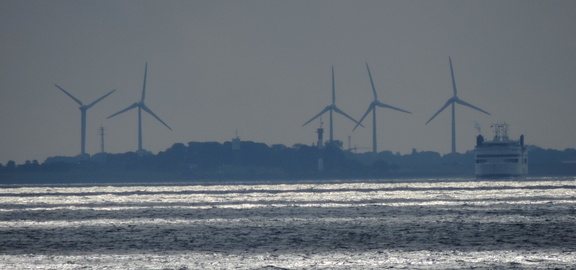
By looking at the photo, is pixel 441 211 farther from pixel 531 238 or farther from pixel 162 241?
pixel 162 241

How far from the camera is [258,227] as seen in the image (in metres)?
63.2

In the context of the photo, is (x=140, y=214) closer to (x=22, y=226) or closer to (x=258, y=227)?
(x=22, y=226)

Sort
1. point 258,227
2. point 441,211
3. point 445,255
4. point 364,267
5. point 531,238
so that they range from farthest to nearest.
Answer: point 441,211, point 258,227, point 531,238, point 445,255, point 364,267

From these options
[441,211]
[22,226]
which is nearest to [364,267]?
[22,226]

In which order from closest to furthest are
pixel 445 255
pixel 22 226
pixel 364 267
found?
pixel 364 267 < pixel 445 255 < pixel 22 226

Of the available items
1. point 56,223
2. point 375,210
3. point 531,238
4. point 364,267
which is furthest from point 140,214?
point 364,267

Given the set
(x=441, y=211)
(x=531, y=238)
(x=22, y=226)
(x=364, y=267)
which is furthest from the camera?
(x=441, y=211)

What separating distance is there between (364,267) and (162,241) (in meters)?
16.8

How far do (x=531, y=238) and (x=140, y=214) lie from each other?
41805 mm

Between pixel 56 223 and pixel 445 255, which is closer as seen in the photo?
pixel 445 255

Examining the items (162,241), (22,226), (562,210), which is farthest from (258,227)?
(562,210)

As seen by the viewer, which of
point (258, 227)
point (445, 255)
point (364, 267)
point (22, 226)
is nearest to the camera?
point (364, 267)

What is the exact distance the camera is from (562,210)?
84000mm

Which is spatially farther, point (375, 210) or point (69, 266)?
point (375, 210)
